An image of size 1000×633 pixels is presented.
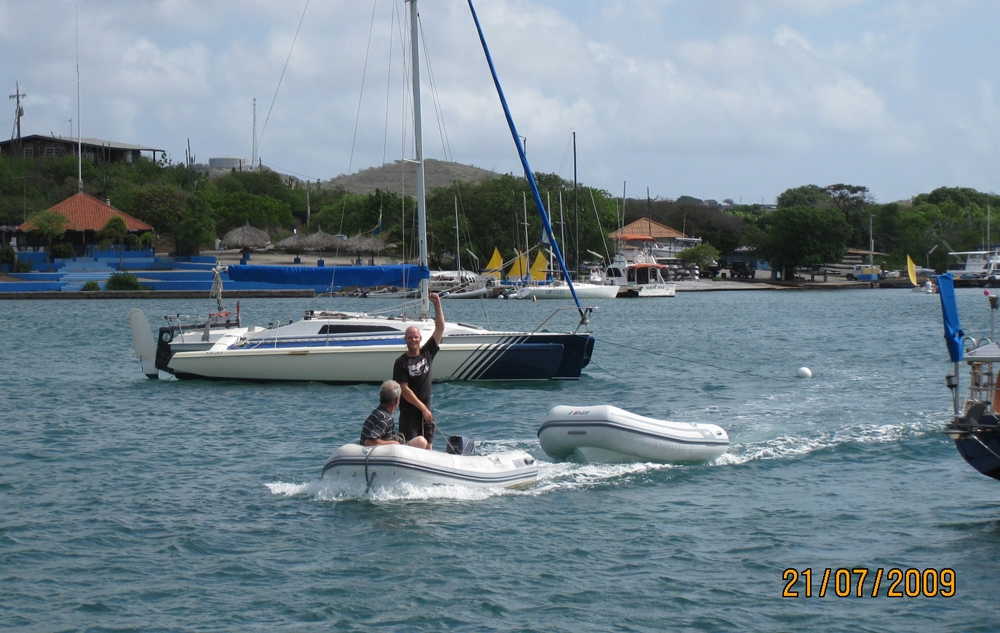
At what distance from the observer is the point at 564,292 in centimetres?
7069

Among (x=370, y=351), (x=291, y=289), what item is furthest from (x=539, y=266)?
(x=370, y=351)

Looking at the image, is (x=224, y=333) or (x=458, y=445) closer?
(x=458, y=445)

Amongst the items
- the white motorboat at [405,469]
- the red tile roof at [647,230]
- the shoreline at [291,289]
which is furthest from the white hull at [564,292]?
the white motorboat at [405,469]

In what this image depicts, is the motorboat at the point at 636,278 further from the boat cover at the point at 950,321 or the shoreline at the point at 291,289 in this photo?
the boat cover at the point at 950,321

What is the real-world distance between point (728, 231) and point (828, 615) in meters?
115

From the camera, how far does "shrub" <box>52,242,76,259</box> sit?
78.9 m

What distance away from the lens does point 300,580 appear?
920 centimetres

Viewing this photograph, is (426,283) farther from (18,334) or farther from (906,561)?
(18,334)

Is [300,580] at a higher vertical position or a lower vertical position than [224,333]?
lower

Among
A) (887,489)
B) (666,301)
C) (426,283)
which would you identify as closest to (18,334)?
(426,283)

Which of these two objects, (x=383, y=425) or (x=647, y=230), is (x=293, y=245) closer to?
(x=647, y=230)

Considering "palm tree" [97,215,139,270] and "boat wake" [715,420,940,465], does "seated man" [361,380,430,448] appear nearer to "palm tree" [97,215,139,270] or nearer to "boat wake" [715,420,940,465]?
"boat wake" [715,420,940,465]

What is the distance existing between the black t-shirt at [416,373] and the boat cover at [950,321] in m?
5.56
